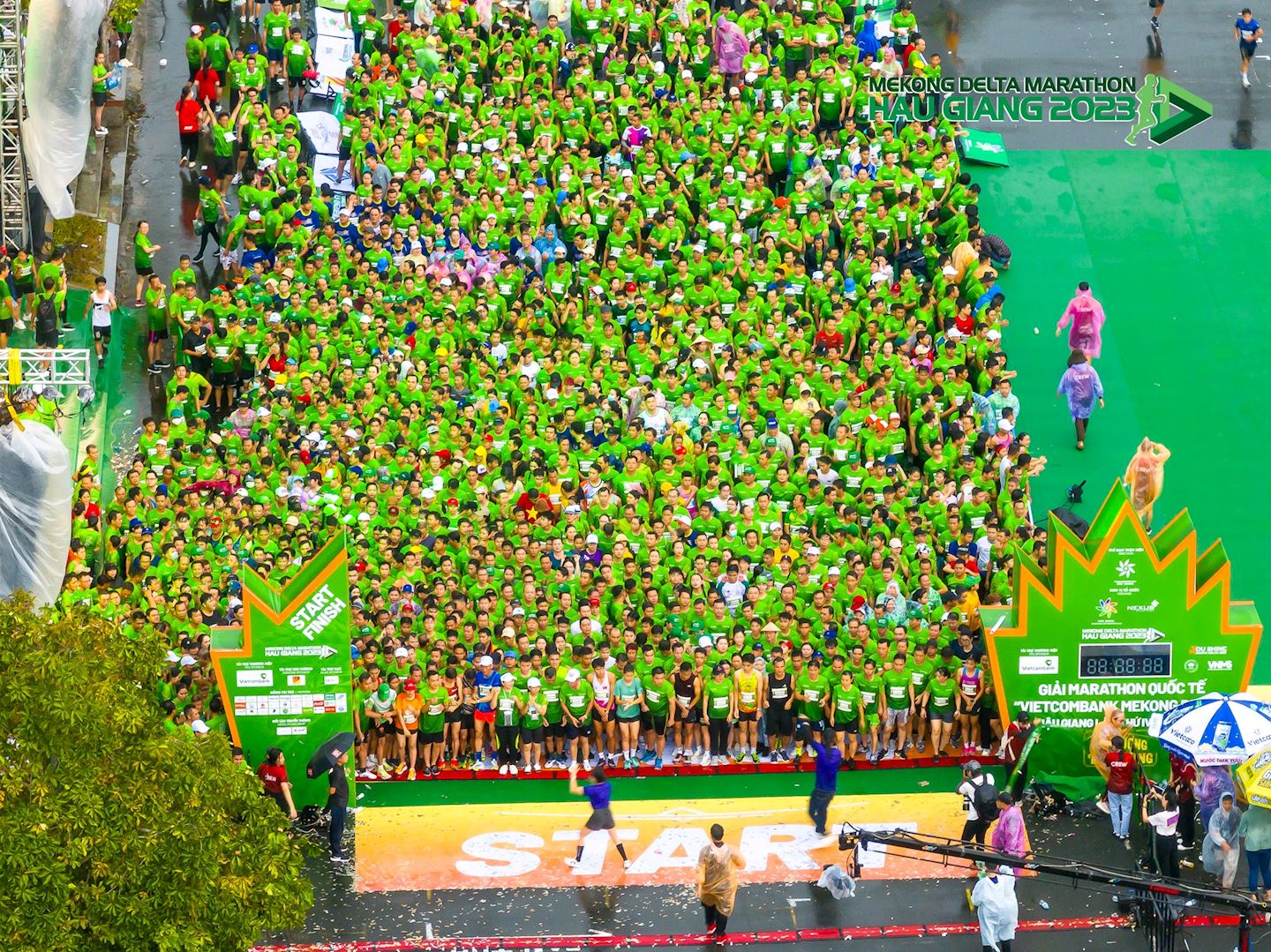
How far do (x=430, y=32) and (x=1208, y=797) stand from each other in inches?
665

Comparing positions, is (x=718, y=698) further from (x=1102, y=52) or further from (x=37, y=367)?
(x=1102, y=52)

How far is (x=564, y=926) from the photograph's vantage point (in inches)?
1007

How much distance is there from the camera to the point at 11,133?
3475 centimetres

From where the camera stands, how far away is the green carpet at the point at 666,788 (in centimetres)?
2770

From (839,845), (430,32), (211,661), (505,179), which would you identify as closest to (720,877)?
(839,845)

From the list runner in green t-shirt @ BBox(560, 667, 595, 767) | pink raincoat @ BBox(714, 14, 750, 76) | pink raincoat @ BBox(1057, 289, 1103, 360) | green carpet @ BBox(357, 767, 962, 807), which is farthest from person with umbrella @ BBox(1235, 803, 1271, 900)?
pink raincoat @ BBox(714, 14, 750, 76)

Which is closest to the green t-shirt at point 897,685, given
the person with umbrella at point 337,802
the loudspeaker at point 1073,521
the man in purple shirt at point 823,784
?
the man in purple shirt at point 823,784

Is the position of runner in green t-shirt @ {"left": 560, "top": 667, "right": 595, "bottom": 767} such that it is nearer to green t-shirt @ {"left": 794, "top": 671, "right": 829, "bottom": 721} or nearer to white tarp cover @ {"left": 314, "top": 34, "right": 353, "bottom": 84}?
green t-shirt @ {"left": 794, "top": 671, "right": 829, "bottom": 721}

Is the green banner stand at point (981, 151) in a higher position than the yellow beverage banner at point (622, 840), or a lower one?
higher

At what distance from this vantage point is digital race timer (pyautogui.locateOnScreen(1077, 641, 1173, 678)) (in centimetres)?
2747

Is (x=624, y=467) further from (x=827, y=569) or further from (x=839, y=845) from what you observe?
(x=839, y=845)

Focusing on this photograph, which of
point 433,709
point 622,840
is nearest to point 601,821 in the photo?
point 622,840

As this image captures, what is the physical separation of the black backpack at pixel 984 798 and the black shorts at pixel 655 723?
376 centimetres

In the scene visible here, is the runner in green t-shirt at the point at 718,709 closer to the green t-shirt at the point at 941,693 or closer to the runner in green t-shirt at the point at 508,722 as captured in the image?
the runner in green t-shirt at the point at 508,722
